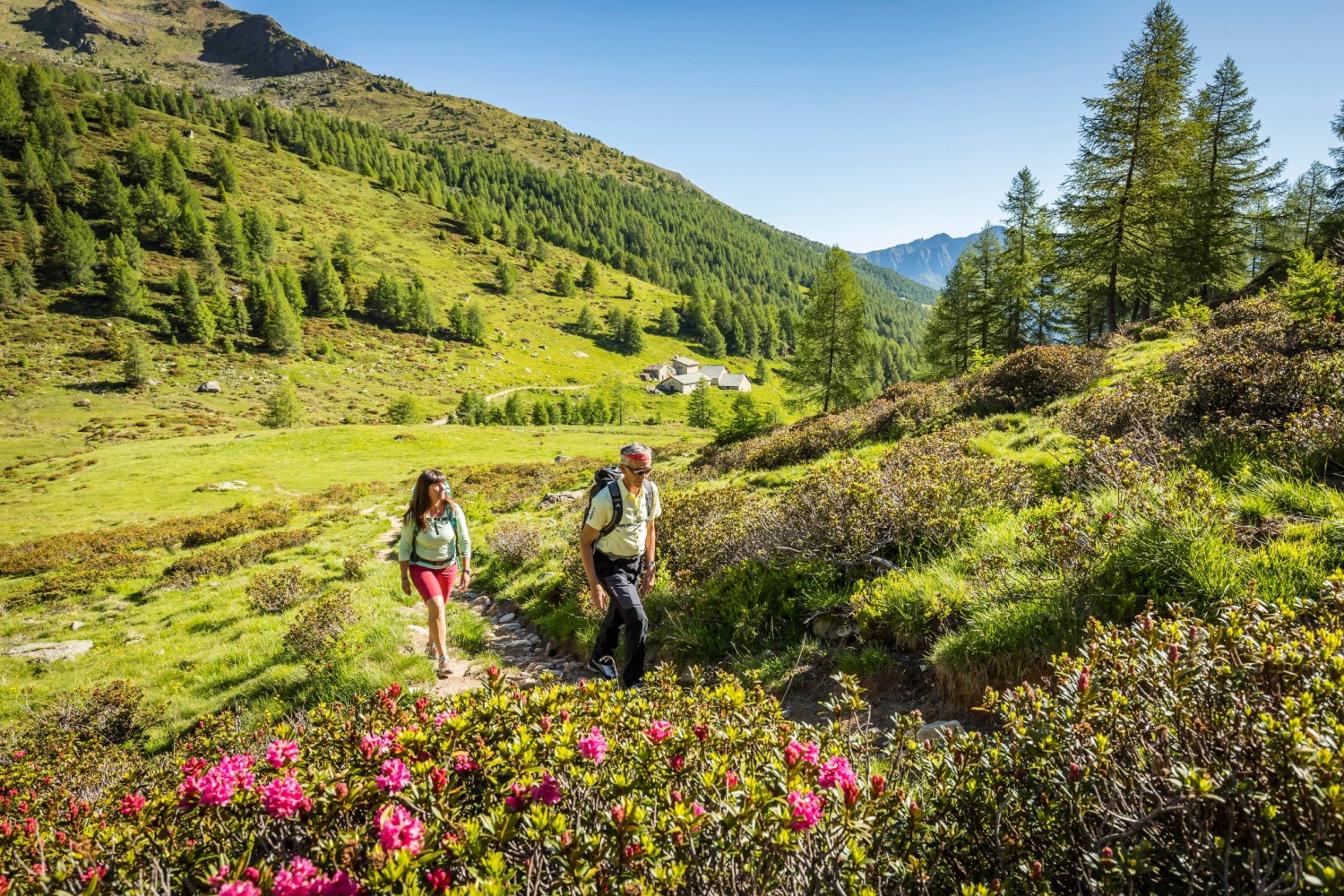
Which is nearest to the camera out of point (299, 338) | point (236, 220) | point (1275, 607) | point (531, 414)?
point (1275, 607)

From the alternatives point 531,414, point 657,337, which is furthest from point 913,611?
point 657,337

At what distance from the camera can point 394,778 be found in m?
2.07

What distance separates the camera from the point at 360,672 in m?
7.06

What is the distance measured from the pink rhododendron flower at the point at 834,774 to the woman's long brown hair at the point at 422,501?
20.8ft

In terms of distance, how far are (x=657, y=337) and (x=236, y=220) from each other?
94330mm

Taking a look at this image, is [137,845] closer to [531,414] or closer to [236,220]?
[531,414]

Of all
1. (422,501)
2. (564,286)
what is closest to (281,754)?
(422,501)

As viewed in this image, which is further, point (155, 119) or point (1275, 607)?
point (155, 119)

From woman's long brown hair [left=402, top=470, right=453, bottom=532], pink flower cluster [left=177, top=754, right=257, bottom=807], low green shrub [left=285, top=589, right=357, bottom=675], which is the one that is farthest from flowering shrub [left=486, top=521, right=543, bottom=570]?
pink flower cluster [left=177, top=754, right=257, bottom=807]

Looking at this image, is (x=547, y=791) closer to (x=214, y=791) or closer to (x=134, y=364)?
(x=214, y=791)

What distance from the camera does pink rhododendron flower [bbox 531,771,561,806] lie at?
2.10 m

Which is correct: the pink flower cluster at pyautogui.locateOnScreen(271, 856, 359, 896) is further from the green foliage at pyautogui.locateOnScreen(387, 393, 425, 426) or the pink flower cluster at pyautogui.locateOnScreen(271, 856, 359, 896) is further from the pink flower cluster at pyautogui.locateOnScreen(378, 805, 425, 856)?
the green foliage at pyautogui.locateOnScreen(387, 393, 425, 426)

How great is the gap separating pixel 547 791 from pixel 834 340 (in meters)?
35.7

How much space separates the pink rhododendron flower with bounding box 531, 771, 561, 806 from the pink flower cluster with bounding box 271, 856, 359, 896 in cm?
64
